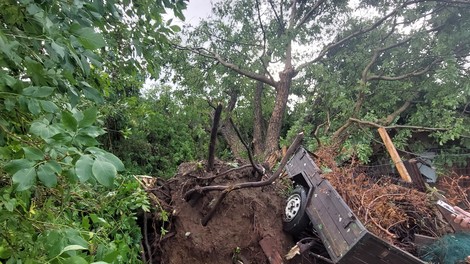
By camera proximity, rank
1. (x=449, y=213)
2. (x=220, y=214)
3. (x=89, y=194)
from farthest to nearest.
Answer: (x=220, y=214), (x=449, y=213), (x=89, y=194)

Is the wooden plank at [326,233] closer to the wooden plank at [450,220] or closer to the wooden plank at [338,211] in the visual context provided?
the wooden plank at [338,211]

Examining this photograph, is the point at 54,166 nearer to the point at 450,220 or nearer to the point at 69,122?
the point at 69,122

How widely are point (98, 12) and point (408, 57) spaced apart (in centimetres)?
923

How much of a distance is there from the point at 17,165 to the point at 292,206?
3.71 metres

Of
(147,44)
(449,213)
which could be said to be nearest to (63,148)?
(147,44)

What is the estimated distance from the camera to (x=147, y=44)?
1900mm

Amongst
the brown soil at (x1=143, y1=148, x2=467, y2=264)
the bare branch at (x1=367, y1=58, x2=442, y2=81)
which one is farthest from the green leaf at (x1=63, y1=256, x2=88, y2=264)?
the bare branch at (x1=367, y1=58, x2=442, y2=81)

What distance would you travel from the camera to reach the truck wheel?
393 cm

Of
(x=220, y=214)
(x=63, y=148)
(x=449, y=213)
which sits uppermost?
(x=63, y=148)

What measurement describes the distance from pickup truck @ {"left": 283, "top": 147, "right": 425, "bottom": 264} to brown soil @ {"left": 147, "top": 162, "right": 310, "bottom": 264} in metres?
0.26

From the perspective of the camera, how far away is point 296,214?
4.00 m

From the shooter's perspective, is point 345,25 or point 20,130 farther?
point 345,25

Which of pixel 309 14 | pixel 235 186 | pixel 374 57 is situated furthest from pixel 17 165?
pixel 309 14

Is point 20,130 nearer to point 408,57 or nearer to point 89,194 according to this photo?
point 89,194
